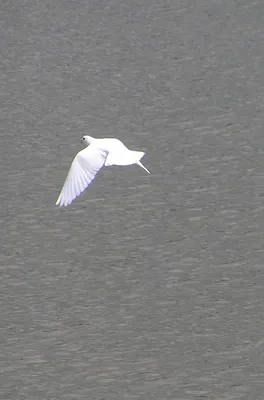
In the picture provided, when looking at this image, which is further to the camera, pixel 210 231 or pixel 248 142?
pixel 248 142

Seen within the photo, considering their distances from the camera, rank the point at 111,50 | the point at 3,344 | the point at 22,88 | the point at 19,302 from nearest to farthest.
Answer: the point at 3,344 → the point at 19,302 → the point at 22,88 → the point at 111,50

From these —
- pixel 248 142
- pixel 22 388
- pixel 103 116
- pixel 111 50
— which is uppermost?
pixel 111 50

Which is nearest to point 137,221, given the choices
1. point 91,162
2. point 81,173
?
point 91,162

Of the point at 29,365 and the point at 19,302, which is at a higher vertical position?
the point at 19,302

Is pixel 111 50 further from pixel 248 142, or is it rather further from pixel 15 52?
pixel 248 142

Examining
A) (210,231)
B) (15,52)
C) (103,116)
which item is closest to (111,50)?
(15,52)

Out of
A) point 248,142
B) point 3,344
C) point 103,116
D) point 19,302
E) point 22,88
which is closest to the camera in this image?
point 3,344
